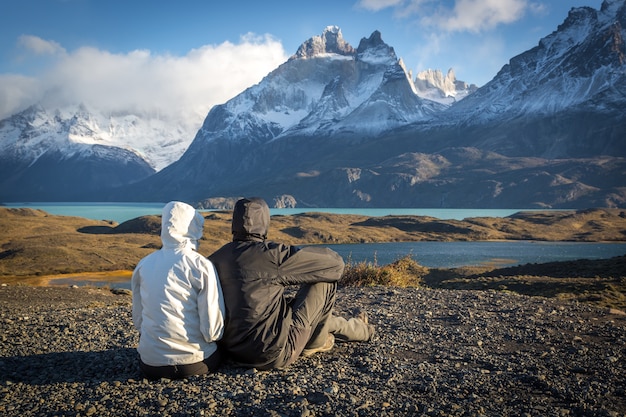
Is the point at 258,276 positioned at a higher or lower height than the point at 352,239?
higher

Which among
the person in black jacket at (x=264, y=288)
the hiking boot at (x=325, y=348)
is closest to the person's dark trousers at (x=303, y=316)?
the person in black jacket at (x=264, y=288)

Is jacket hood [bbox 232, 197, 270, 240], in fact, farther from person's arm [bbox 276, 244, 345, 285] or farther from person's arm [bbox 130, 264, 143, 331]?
person's arm [bbox 130, 264, 143, 331]

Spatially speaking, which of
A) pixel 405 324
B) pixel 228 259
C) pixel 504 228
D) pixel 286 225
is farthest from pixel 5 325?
pixel 504 228

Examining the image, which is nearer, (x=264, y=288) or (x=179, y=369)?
(x=264, y=288)

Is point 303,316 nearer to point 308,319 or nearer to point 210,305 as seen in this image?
point 308,319

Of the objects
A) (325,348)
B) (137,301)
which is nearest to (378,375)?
(325,348)

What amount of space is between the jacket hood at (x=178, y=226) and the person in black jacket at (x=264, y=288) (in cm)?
41

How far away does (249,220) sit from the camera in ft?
20.1

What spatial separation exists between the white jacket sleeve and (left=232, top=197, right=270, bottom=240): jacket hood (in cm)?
50

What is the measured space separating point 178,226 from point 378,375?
3032 mm

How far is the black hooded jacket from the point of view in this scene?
19.8 ft

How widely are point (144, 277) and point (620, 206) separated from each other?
21119 centimetres

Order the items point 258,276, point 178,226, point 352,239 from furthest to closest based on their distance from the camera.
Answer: point 352,239 → point 258,276 → point 178,226

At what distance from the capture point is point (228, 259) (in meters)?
6.07
